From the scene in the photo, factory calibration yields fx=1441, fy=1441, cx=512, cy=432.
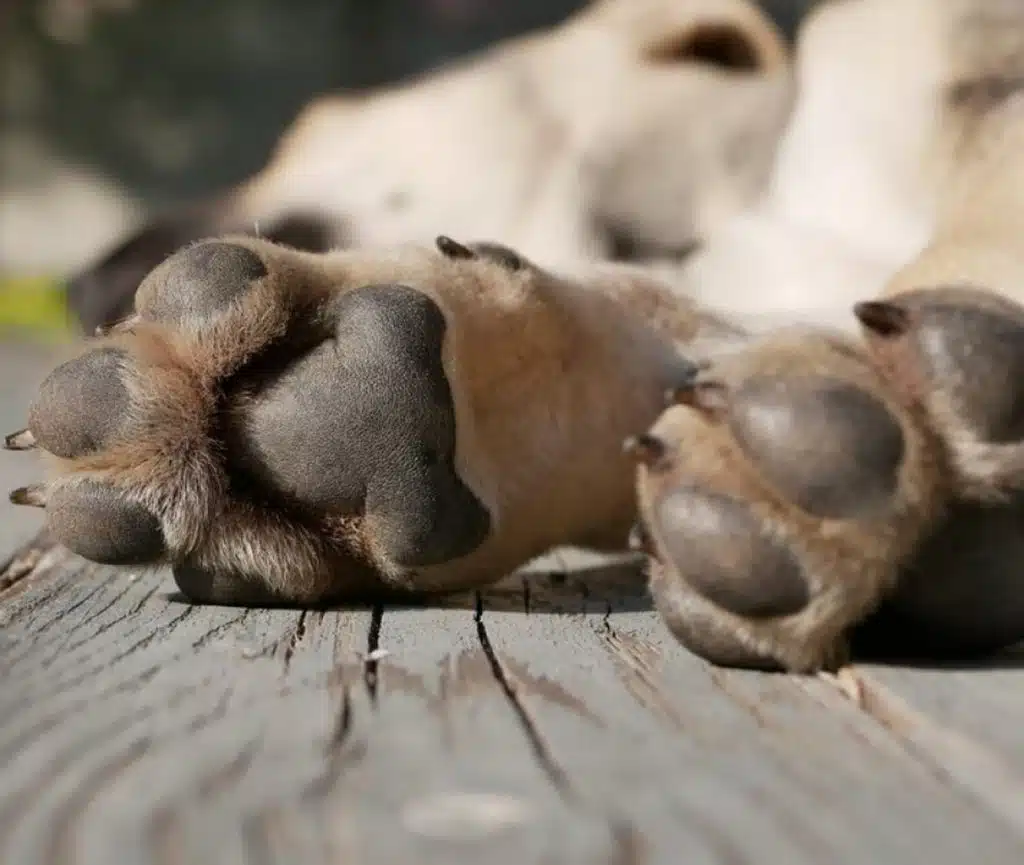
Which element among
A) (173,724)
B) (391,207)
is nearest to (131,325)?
(173,724)

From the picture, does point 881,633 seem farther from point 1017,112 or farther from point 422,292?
point 1017,112

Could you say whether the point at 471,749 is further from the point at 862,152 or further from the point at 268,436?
the point at 862,152

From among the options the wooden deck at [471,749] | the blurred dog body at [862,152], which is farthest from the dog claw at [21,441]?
the blurred dog body at [862,152]

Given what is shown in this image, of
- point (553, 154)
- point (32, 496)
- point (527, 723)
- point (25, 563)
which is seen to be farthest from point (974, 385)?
point (553, 154)

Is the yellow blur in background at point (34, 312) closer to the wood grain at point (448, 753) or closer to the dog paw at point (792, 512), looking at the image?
the wood grain at point (448, 753)

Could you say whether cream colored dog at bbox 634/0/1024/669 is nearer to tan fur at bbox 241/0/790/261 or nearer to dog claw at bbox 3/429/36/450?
dog claw at bbox 3/429/36/450

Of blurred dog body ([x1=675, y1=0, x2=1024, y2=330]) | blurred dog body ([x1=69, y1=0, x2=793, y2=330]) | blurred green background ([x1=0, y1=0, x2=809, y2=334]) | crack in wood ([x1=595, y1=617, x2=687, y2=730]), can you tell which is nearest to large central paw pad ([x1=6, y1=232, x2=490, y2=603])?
crack in wood ([x1=595, y1=617, x2=687, y2=730])
